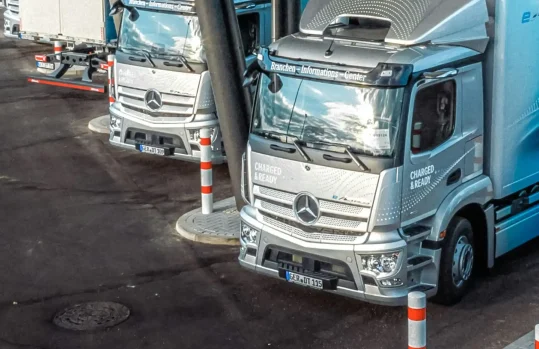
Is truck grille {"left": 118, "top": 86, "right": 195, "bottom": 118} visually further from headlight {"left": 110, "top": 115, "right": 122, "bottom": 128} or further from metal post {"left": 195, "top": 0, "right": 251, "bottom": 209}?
metal post {"left": 195, "top": 0, "right": 251, "bottom": 209}

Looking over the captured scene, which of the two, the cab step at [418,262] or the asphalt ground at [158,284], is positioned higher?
the cab step at [418,262]

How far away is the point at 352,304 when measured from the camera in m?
11.1

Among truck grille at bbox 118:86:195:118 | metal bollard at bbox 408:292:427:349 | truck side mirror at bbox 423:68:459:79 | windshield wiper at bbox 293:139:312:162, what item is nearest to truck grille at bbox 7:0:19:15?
truck grille at bbox 118:86:195:118

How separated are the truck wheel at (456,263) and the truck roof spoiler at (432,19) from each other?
6.21ft

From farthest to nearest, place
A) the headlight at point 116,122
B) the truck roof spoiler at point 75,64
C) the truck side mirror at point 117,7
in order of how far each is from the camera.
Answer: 1. the truck roof spoiler at point 75,64
2. the truck side mirror at point 117,7
3. the headlight at point 116,122

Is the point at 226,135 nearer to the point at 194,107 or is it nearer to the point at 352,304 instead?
the point at 194,107

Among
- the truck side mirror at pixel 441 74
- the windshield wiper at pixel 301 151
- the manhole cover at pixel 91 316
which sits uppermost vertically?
the truck side mirror at pixel 441 74

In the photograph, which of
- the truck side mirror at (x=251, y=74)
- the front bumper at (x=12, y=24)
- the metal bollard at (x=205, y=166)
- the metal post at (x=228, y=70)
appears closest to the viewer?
the truck side mirror at (x=251, y=74)

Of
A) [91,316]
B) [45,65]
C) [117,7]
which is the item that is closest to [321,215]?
[91,316]

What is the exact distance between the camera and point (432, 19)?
1047 centimetres

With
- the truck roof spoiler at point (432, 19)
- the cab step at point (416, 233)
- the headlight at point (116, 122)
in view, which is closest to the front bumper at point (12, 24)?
the headlight at point (116, 122)

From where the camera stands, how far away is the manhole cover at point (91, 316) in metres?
10.7

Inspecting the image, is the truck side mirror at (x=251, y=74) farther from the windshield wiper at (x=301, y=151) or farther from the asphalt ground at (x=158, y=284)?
the asphalt ground at (x=158, y=284)

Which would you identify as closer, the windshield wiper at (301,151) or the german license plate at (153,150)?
the windshield wiper at (301,151)
